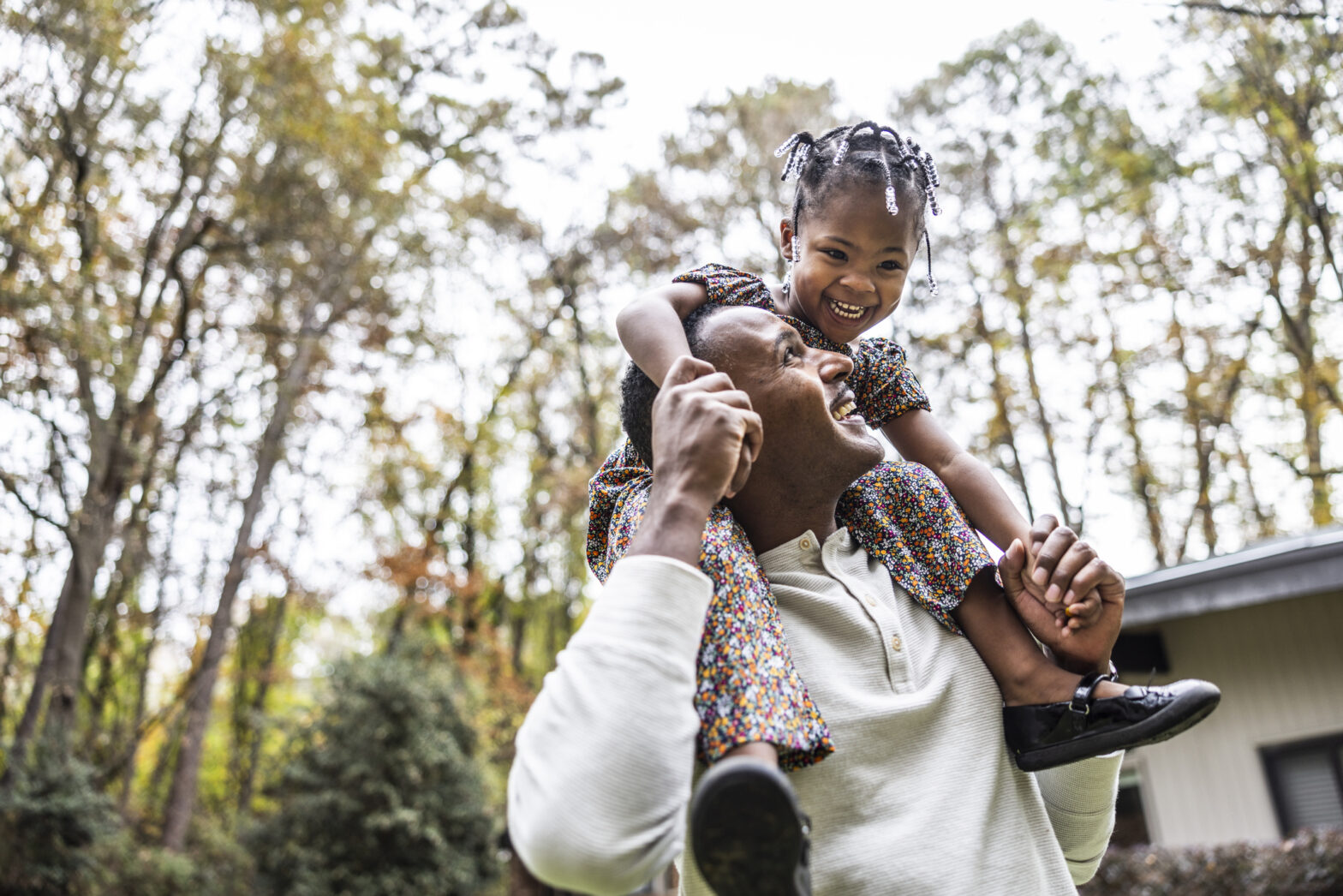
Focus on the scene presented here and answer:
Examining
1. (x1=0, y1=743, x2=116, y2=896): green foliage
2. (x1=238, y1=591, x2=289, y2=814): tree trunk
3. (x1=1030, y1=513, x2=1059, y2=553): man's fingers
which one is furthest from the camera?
(x1=238, y1=591, x2=289, y2=814): tree trunk

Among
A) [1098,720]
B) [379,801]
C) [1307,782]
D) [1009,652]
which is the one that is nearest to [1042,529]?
[1009,652]

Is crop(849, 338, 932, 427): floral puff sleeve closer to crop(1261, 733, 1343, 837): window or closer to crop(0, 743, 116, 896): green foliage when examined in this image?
crop(1261, 733, 1343, 837): window

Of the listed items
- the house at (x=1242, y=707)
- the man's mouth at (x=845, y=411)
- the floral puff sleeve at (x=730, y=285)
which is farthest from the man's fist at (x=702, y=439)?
the house at (x=1242, y=707)

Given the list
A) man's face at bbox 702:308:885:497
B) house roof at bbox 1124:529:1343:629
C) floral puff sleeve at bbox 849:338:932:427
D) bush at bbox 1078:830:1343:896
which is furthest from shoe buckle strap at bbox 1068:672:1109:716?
bush at bbox 1078:830:1343:896

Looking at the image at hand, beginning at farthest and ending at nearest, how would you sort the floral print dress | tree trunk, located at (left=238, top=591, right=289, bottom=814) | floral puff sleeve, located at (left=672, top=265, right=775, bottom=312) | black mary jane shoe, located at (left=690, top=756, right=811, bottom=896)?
tree trunk, located at (left=238, top=591, right=289, bottom=814)
floral puff sleeve, located at (left=672, top=265, right=775, bottom=312)
the floral print dress
black mary jane shoe, located at (left=690, top=756, right=811, bottom=896)

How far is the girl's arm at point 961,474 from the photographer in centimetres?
188

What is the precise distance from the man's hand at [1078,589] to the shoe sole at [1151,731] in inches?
6.4

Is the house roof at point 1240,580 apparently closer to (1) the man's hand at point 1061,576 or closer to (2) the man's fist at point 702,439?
(1) the man's hand at point 1061,576

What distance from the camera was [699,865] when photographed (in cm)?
107

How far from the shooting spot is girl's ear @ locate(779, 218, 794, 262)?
7.06ft

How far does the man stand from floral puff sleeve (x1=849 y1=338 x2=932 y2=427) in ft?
0.78

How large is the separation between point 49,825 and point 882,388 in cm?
1030

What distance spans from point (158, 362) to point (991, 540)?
12.8 m

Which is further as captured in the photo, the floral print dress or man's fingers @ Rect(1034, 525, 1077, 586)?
man's fingers @ Rect(1034, 525, 1077, 586)
